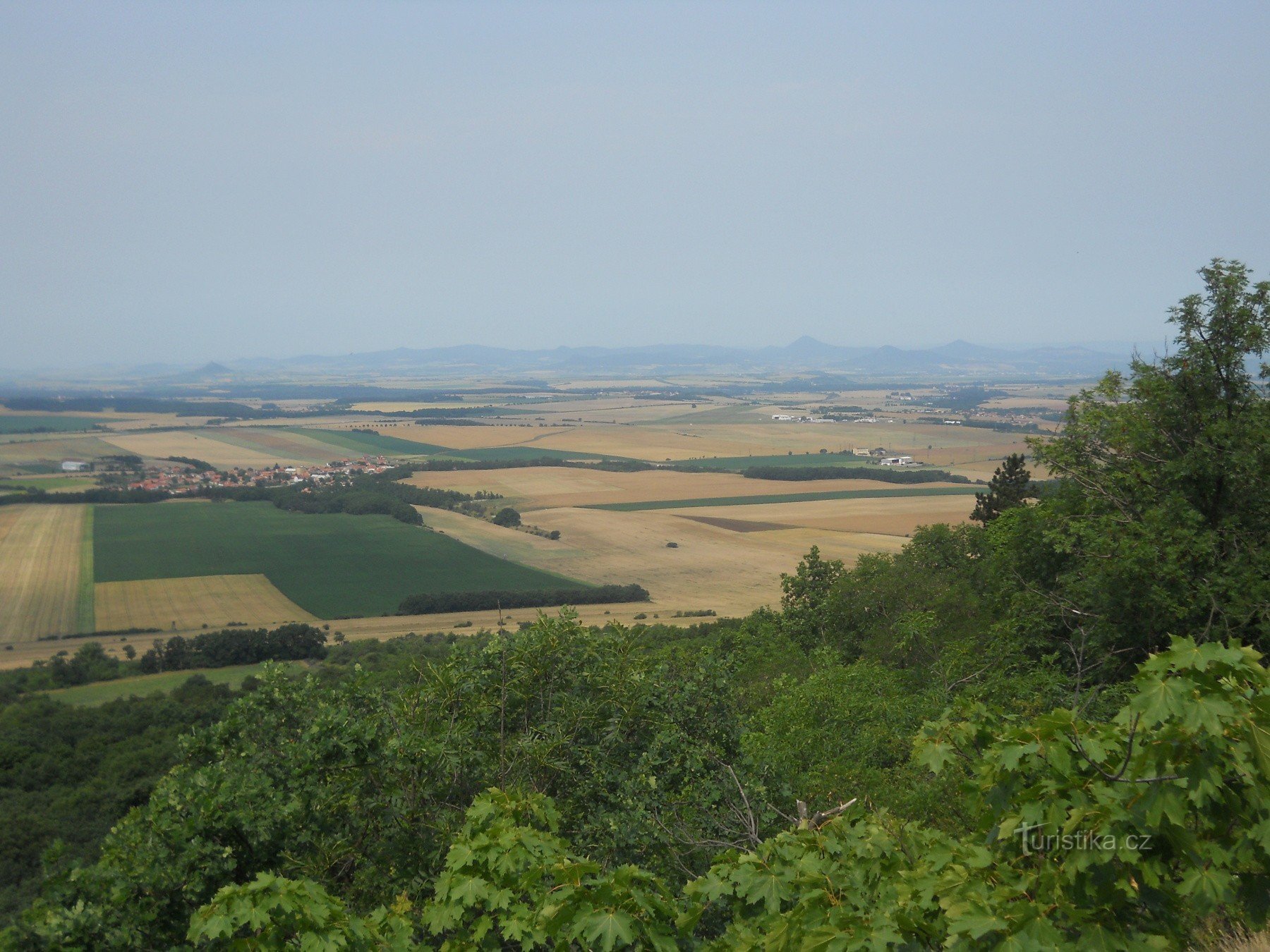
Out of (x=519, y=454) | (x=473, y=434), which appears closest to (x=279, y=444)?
(x=473, y=434)

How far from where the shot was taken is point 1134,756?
4.30 meters

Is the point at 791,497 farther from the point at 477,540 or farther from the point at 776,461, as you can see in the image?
the point at 477,540

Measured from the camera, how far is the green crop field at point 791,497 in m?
85.2

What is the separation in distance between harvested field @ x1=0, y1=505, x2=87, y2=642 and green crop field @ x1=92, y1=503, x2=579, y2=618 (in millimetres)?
2006

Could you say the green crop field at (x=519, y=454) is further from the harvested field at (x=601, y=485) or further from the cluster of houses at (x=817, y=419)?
the cluster of houses at (x=817, y=419)

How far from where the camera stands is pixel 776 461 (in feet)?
396

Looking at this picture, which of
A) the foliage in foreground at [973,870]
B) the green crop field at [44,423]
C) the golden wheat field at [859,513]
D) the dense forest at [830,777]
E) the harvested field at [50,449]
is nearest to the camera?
the foliage in foreground at [973,870]

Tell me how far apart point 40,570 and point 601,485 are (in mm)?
55321

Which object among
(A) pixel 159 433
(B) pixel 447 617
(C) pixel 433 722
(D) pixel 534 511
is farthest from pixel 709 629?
(A) pixel 159 433

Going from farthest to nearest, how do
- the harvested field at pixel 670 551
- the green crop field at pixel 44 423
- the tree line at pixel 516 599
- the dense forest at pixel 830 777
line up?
the green crop field at pixel 44 423, the harvested field at pixel 670 551, the tree line at pixel 516 599, the dense forest at pixel 830 777

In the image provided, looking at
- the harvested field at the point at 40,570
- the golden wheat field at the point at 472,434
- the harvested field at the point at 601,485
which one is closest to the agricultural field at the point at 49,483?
the harvested field at the point at 40,570

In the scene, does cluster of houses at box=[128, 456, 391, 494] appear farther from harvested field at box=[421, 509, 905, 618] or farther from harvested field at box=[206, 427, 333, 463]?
harvested field at box=[421, 509, 905, 618]

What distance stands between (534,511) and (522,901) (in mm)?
78123

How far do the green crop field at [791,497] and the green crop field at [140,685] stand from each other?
1766 inches
